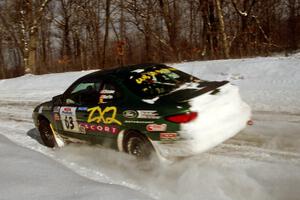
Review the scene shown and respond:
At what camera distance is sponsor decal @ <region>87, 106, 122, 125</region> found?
5.39 metres

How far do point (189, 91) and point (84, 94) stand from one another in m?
1.94

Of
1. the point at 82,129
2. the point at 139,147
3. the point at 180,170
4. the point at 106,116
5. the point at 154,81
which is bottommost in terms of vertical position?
the point at 180,170

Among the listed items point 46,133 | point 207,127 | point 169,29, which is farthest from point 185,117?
point 169,29

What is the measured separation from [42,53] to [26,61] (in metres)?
19.9

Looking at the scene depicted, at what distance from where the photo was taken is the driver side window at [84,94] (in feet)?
19.2

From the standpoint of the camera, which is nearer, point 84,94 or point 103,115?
point 103,115

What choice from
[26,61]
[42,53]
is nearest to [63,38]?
[42,53]

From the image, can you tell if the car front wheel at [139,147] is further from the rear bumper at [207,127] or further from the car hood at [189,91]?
the car hood at [189,91]

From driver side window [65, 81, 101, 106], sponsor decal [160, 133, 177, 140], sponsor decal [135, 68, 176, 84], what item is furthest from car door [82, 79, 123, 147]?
sponsor decal [160, 133, 177, 140]

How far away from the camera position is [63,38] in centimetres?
4119

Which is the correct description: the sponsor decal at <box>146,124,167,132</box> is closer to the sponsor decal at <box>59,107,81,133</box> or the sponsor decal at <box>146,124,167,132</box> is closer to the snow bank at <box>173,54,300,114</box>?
the sponsor decal at <box>59,107,81,133</box>

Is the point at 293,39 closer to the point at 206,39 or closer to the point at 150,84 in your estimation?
the point at 206,39

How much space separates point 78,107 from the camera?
6125 mm

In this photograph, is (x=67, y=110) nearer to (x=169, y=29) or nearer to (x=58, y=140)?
(x=58, y=140)
